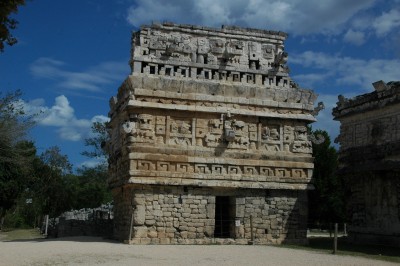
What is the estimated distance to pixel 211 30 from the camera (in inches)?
727

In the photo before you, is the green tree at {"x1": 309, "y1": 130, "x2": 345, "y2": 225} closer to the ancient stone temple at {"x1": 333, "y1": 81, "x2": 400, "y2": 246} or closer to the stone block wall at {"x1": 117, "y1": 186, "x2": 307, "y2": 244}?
the ancient stone temple at {"x1": 333, "y1": 81, "x2": 400, "y2": 246}

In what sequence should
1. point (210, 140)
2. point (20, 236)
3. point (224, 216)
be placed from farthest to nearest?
point (20, 236) → point (224, 216) → point (210, 140)

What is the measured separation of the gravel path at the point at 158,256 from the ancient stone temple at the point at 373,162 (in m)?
5.59

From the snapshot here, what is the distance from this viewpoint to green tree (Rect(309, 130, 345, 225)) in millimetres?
31125

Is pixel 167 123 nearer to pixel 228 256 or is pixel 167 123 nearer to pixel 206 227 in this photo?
pixel 206 227

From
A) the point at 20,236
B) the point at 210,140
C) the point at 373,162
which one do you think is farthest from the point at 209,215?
the point at 20,236

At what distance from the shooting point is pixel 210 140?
57.2ft

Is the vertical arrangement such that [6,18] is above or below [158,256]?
above

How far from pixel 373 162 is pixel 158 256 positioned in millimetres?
10448

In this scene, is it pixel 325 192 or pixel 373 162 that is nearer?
pixel 373 162

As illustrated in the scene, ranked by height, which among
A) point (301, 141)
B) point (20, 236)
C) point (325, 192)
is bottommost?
point (20, 236)

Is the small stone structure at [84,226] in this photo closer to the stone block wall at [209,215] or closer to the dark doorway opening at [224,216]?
the stone block wall at [209,215]

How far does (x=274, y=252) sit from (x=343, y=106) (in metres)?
9.80

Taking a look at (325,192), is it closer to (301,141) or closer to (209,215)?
(301,141)
